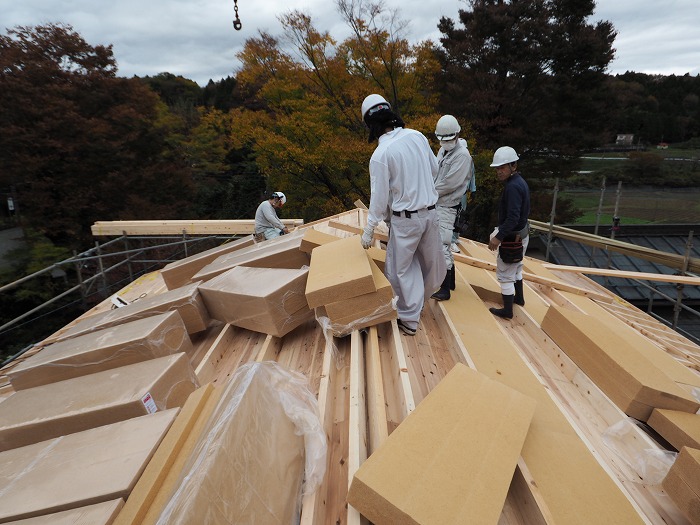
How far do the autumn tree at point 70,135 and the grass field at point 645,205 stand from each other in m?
21.0

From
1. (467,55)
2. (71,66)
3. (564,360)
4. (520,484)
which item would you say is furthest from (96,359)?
(71,66)

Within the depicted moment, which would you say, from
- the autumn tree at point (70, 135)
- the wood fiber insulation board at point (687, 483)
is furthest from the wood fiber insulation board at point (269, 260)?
the autumn tree at point (70, 135)

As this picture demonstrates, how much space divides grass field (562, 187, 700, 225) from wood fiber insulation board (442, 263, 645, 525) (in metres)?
19.9

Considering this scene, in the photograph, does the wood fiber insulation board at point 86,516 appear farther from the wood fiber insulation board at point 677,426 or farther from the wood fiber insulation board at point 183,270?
the wood fiber insulation board at point 183,270

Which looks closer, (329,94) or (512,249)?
(512,249)

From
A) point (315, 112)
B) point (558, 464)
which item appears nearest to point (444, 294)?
point (558, 464)

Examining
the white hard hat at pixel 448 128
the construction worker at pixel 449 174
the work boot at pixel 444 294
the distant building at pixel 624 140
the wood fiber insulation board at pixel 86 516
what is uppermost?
the distant building at pixel 624 140

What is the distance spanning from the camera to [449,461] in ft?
4.64

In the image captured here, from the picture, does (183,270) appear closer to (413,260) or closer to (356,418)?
(413,260)

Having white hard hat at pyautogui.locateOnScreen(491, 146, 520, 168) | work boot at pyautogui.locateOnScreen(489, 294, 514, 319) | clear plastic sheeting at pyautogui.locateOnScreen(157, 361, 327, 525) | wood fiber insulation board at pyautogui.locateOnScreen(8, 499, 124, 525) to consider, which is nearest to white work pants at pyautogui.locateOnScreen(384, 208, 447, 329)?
white hard hat at pyautogui.locateOnScreen(491, 146, 520, 168)

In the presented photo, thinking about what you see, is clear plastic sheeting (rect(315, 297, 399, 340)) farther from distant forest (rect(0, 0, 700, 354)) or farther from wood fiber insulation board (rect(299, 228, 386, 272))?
distant forest (rect(0, 0, 700, 354))

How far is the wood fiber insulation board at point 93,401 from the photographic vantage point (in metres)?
1.69

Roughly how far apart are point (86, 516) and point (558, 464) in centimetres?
182

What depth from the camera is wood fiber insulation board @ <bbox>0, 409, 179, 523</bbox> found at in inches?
46.4
